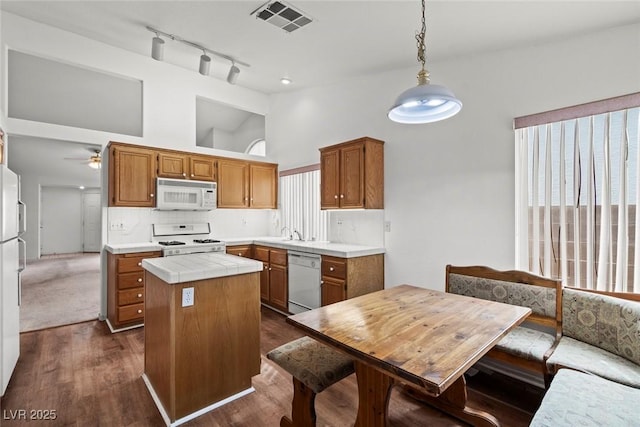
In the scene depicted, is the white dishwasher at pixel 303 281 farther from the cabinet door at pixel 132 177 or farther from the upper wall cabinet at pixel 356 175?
the cabinet door at pixel 132 177

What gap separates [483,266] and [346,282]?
4.26 ft

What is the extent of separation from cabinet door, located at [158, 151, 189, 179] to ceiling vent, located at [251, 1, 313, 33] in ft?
7.23

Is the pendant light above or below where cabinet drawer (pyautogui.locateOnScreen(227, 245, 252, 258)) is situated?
above

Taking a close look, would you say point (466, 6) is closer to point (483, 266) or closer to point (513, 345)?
point (483, 266)

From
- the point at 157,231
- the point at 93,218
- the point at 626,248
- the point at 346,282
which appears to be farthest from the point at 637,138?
the point at 93,218

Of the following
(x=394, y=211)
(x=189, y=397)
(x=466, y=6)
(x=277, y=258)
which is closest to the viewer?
(x=189, y=397)

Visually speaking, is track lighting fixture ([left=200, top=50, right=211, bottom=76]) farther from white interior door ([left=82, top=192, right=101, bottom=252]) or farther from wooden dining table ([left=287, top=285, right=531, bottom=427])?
white interior door ([left=82, top=192, right=101, bottom=252])

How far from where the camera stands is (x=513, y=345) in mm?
2057

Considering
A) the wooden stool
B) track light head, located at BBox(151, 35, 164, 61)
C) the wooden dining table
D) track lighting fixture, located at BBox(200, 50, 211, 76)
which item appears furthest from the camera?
track lighting fixture, located at BBox(200, 50, 211, 76)

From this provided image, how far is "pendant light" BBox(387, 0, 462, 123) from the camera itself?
1.65 metres

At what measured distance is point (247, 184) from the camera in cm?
482

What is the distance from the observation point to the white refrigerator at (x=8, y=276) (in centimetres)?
214

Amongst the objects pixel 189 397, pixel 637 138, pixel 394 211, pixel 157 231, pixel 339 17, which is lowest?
pixel 189 397

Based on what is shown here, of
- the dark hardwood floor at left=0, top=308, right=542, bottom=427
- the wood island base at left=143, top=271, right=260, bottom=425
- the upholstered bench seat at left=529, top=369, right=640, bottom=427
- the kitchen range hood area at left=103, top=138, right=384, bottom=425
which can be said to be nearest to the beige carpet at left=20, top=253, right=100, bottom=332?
the kitchen range hood area at left=103, top=138, right=384, bottom=425
